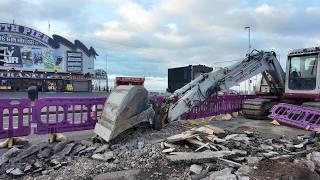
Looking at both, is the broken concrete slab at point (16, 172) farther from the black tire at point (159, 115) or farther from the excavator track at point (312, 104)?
the excavator track at point (312, 104)

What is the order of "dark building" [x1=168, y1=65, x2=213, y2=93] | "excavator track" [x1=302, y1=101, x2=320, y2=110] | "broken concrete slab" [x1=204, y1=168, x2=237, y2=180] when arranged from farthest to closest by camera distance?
"dark building" [x1=168, y1=65, x2=213, y2=93], "excavator track" [x1=302, y1=101, x2=320, y2=110], "broken concrete slab" [x1=204, y1=168, x2=237, y2=180]

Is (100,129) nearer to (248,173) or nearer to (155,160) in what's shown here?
(155,160)

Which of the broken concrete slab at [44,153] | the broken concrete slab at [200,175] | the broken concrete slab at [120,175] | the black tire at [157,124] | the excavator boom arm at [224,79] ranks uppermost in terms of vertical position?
the excavator boom arm at [224,79]

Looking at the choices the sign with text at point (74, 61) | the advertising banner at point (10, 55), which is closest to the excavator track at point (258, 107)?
the advertising banner at point (10, 55)

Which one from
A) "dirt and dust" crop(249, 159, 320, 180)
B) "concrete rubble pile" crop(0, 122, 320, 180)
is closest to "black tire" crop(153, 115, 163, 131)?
"concrete rubble pile" crop(0, 122, 320, 180)

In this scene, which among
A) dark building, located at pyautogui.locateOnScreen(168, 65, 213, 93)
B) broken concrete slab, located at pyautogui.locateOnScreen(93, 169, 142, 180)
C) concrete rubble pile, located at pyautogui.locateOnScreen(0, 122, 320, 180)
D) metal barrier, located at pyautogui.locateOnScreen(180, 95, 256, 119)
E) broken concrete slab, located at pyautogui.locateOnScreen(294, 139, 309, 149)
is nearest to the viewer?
broken concrete slab, located at pyautogui.locateOnScreen(93, 169, 142, 180)

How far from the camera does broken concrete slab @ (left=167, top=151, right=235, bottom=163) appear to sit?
7530mm

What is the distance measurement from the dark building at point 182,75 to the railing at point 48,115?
53.9 ft

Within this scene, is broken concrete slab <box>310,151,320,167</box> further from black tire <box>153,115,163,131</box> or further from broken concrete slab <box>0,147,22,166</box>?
broken concrete slab <box>0,147,22,166</box>

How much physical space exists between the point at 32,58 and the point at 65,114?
52852 mm

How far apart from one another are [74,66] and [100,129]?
5768 centimetres

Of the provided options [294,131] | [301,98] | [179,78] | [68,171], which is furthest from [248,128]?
[179,78]

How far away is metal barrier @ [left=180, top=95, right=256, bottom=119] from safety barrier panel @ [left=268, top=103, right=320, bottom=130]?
2.43 meters

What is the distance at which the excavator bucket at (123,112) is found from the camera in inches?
371
